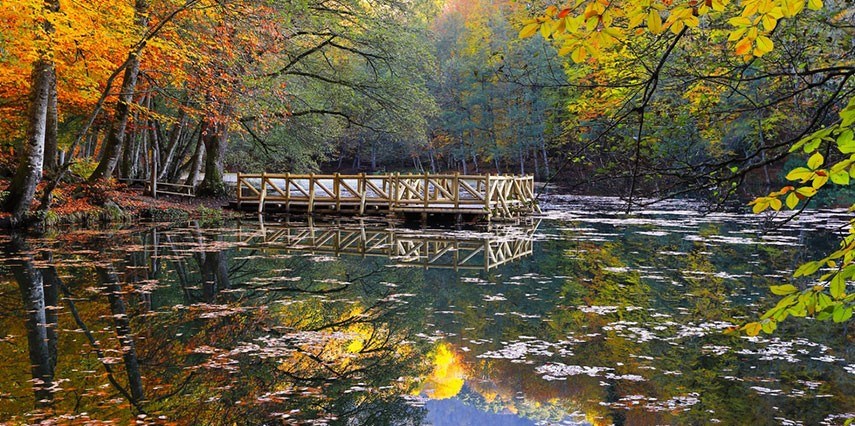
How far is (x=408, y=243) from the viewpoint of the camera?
1438cm

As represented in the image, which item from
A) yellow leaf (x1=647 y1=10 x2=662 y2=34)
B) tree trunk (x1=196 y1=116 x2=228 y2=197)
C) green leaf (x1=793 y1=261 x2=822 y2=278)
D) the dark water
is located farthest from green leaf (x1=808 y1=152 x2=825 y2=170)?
tree trunk (x1=196 y1=116 x2=228 y2=197)

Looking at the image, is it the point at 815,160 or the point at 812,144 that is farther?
the point at 815,160

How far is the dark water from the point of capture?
182 inches

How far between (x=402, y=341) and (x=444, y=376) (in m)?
1.04

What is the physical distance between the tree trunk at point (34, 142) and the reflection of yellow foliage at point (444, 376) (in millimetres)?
10940

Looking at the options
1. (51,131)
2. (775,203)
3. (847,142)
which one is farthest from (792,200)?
(51,131)

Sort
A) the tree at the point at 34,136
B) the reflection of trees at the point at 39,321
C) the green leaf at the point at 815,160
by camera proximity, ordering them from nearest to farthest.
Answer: the green leaf at the point at 815,160, the reflection of trees at the point at 39,321, the tree at the point at 34,136

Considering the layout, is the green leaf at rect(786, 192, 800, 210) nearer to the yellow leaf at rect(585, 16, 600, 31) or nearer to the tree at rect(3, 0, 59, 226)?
the yellow leaf at rect(585, 16, 600, 31)

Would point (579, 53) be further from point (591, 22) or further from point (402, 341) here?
point (402, 341)

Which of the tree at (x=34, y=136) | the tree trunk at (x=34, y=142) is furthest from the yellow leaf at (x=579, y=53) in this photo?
the tree trunk at (x=34, y=142)

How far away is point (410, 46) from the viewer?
2223 centimetres

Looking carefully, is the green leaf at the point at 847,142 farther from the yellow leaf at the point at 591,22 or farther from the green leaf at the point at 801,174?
the yellow leaf at the point at 591,22

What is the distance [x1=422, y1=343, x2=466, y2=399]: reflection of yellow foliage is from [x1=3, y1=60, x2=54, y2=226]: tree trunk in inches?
431

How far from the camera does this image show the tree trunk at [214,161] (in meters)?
22.2
